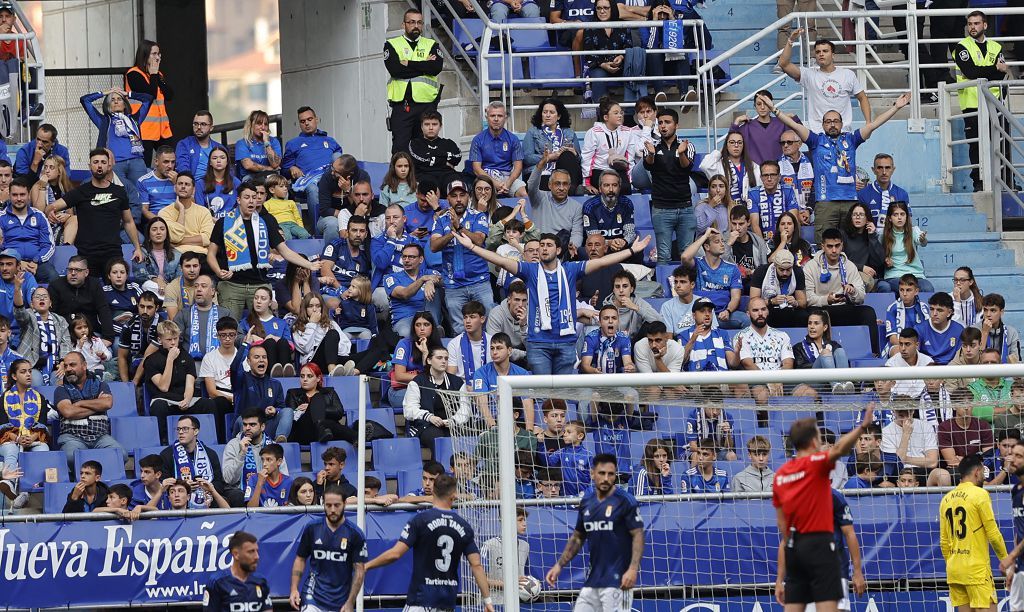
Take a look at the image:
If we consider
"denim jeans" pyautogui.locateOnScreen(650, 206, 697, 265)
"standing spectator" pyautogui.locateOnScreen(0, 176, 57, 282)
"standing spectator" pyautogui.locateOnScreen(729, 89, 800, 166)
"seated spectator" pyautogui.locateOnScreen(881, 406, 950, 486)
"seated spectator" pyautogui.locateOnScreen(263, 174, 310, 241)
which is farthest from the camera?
"standing spectator" pyautogui.locateOnScreen(729, 89, 800, 166)

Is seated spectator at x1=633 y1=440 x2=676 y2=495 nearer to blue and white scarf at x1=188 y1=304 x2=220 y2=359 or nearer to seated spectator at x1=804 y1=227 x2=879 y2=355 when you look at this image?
seated spectator at x1=804 y1=227 x2=879 y2=355

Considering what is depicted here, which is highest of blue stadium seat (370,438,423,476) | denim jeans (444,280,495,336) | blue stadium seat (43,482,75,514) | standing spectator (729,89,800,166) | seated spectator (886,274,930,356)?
standing spectator (729,89,800,166)

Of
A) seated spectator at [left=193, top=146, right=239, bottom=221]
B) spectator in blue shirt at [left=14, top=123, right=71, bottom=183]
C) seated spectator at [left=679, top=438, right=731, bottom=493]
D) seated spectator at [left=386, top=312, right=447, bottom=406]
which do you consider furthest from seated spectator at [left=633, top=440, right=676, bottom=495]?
spectator in blue shirt at [left=14, top=123, right=71, bottom=183]

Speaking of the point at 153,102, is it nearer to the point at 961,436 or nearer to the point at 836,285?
the point at 836,285

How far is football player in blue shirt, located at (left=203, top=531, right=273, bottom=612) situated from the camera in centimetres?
1200

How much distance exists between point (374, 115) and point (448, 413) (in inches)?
267

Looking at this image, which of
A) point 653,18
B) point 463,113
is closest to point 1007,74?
point 653,18

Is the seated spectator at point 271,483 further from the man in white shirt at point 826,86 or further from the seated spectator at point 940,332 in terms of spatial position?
the man in white shirt at point 826,86

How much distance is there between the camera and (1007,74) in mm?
20453

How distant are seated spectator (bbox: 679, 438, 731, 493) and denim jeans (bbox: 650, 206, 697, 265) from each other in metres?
4.29

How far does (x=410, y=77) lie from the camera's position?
1947cm

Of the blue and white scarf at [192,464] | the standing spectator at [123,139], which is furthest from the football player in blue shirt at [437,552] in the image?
the standing spectator at [123,139]

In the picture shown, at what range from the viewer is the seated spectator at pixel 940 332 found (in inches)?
665

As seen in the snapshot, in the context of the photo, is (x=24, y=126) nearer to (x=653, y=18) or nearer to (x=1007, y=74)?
(x=653, y=18)
